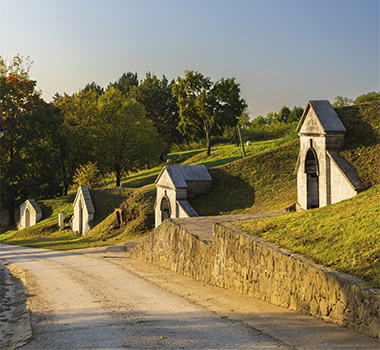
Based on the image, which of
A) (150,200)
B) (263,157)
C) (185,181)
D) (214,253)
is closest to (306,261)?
(214,253)

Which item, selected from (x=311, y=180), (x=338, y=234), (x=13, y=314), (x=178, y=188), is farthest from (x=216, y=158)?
(x=13, y=314)

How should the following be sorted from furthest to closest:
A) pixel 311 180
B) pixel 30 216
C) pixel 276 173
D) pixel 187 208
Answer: pixel 30 216
pixel 276 173
pixel 187 208
pixel 311 180

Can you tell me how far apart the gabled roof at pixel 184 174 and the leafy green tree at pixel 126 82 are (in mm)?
76663

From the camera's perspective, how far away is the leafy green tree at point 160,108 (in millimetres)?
94938

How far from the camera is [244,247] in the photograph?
12.9 metres

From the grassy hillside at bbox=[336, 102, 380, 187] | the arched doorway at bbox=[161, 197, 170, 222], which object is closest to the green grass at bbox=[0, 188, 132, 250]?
the arched doorway at bbox=[161, 197, 170, 222]

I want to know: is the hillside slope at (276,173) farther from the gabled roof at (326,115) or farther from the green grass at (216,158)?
the green grass at (216,158)

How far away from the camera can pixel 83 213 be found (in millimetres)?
46062

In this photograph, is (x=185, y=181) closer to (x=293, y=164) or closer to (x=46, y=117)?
(x=293, y=164)

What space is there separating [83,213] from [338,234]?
37472mm

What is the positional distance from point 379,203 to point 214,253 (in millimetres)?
5071

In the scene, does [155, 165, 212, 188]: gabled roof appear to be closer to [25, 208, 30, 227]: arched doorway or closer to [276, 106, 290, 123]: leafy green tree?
[25, 208, 30, 227]: arched doorway

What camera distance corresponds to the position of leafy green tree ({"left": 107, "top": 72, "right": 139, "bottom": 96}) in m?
107

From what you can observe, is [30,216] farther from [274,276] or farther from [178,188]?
[274,276]
